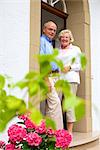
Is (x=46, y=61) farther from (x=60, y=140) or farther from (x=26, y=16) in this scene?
(x=26, y=16)

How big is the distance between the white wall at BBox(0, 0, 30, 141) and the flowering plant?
137 cm

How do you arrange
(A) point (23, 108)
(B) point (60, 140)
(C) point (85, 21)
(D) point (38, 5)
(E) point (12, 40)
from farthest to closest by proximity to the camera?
1. (C) point (85, 21)
2. (D) point (38, 5)
3. (E) point (12, 40)
4. (B) point (60, 140)
5. (A) point (23, 108)

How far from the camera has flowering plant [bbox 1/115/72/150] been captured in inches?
71.2

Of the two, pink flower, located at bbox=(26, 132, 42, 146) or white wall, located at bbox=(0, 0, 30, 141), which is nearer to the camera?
pink flower, located at bbox=(26, 132, 42, 146)

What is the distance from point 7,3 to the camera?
333cm

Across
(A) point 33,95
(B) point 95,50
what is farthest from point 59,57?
(A) point 33,95

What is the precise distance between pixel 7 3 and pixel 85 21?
2.06 meters

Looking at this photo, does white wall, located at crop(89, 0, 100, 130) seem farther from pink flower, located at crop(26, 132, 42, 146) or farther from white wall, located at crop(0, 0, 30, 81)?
pink flower, located at crop(26, 132, 42, 146)

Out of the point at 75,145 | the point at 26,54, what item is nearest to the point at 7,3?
the point at 26,54

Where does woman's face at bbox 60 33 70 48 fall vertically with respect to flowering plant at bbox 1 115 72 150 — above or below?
Result: above

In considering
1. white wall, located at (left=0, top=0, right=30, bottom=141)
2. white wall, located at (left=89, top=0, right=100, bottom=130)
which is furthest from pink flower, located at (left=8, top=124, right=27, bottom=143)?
white wall, located at (left=89, top=0, right=100, bottom=130)

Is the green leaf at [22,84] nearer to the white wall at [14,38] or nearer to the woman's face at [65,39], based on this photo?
the white wall at [14,38]

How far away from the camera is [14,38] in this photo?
3.30 metres

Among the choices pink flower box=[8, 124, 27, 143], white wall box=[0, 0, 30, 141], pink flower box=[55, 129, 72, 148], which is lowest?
pink flower box=[55, 129, 72, 148]
